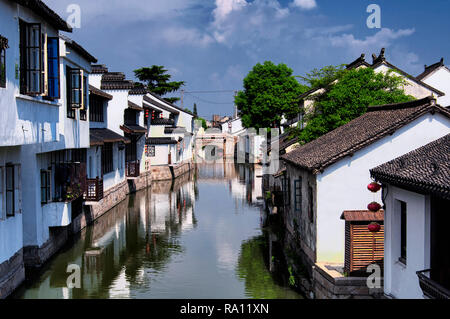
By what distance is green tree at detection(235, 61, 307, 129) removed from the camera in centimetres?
5934

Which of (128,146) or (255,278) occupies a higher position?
(128,146)

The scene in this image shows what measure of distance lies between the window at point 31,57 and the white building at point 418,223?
8.80 meters

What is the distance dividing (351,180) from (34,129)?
9111 mm

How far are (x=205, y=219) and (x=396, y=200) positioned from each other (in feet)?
58.2

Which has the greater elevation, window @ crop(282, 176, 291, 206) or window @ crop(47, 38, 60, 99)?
window @ crop(47, 38, 60, 99)

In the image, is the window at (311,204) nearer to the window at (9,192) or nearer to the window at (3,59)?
the window at (9,192)

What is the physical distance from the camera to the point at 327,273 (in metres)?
13.5

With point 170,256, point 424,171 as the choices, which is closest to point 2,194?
point 170,256

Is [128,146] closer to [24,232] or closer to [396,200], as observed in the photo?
[24,232]

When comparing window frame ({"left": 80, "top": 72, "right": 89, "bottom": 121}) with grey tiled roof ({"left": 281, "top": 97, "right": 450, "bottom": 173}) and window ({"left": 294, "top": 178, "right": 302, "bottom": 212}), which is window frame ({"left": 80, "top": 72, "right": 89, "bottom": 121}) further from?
window ({"left": 294, "top": 178, "right": 302, "bottom": 212})

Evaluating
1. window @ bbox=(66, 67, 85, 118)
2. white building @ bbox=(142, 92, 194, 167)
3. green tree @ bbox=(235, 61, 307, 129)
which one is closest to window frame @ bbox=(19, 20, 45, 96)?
window @ bbox=(66, 67, 85, 118)

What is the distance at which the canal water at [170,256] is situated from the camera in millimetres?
15250

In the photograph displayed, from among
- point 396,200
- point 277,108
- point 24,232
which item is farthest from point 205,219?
point 277,108

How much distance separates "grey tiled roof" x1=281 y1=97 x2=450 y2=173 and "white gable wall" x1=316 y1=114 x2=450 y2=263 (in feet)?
0.90
